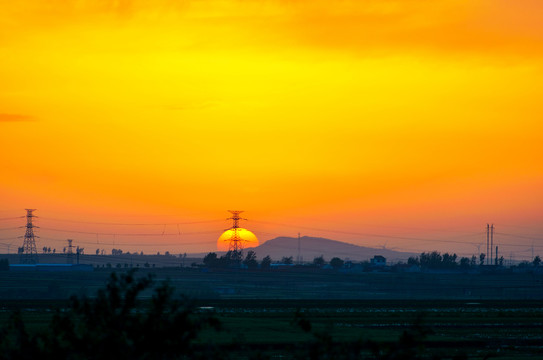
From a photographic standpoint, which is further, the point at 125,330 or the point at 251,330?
the point at 251,330

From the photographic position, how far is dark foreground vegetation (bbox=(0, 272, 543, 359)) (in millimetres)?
19000

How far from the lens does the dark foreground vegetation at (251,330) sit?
1900 cm

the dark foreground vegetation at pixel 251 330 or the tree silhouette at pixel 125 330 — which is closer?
the dark foreground vegetation at pixel 251 330

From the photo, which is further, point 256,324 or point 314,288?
point 314,288

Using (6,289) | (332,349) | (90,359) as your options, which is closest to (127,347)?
(90,359)

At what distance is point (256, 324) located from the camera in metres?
67.6

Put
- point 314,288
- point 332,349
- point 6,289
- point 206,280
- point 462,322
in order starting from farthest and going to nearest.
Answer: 1. point 206,280
2. point 314,288
3. point 6,289
4. point 462,322
5. point 332,349

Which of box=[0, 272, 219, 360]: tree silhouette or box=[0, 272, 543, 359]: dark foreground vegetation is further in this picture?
box=[0, 272, 219, 360]: tree silhouette

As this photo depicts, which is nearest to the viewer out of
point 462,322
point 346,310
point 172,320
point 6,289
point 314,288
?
point 172,320

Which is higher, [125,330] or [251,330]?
[125,330]

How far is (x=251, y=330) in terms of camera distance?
6219 cm

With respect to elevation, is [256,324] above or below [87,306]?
below

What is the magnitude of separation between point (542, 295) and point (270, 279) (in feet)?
236

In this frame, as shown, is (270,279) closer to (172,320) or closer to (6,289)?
(6,289)
